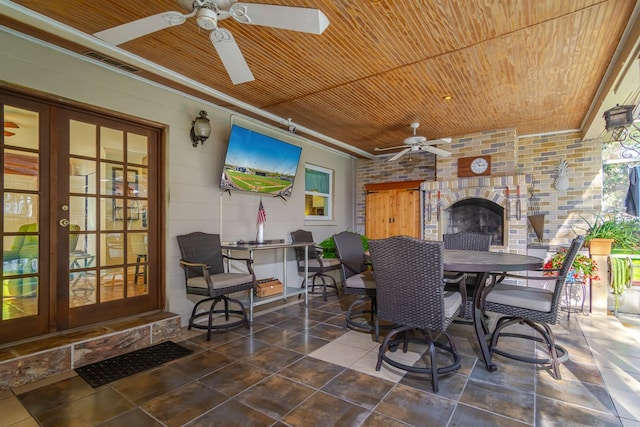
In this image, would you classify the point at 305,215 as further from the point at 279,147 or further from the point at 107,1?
the point at 107,1

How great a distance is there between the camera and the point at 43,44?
2.54 metres

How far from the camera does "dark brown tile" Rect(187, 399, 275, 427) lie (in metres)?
1.79

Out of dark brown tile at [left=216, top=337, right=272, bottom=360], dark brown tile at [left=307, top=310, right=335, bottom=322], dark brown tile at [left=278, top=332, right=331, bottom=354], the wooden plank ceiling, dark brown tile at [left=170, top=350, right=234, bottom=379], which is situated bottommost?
dark brown tile at [left=307, top=310, right=335, bottom=322]

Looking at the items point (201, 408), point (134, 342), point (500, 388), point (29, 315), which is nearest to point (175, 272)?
point (134, 342)

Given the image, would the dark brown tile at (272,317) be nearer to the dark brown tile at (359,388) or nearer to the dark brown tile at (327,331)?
the dark brown tile at (327,331)

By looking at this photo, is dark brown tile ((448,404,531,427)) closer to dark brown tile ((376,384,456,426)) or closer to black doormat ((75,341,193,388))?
dark brown tile ((376,384,456,426))

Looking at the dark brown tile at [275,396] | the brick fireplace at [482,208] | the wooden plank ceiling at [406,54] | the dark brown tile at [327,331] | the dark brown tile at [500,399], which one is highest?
the wooden plank ceiling at [406,54]

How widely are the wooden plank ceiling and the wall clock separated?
94 cm

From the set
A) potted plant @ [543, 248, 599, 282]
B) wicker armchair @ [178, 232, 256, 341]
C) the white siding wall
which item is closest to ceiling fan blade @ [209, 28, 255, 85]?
the white siding wall

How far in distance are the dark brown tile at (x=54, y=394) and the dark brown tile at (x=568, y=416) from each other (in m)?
2.85

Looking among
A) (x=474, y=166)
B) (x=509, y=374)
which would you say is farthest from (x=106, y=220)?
(x=474, y=166)

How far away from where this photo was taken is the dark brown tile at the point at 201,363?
7.91 feet

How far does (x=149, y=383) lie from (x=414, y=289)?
1.98 meters

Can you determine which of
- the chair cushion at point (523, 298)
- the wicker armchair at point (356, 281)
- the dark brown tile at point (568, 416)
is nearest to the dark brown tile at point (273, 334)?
the wicker armchair at point (356, 281)
